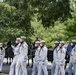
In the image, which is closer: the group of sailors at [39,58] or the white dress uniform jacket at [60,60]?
the group of sailors at [39,58]

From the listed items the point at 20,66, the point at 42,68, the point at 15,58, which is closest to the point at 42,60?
the point at 42,68

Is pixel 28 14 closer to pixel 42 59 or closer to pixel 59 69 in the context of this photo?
pixel 59 69

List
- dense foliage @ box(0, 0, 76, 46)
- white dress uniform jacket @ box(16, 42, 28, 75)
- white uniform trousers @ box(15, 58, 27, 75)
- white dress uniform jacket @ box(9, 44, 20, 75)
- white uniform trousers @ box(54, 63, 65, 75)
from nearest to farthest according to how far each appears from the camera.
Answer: white dress uniform jacket @ box(16, 42, 28, 75), white uniform trousers @ box(15, 58, 27, 75), white dress uniform jacket @ box(9, 44, 20, 75), white uniform trousers @ box(54, 63, 65, 75), dense foliage @ box(0, 0, 76, 46)

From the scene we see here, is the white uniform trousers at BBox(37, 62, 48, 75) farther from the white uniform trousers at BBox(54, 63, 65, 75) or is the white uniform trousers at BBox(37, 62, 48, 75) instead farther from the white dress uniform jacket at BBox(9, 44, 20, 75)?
the white dress uniform jacket at BBox(9, 44, 20, 75)

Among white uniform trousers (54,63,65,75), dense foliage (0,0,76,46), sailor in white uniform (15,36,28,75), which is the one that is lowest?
white uniform trousers (54,63,65,75)

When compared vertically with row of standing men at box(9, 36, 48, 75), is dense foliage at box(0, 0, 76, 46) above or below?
above

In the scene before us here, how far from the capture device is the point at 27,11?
31156 millimetres

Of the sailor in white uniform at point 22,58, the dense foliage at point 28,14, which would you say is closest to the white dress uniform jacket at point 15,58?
the sailor in white uniform at point 22,58

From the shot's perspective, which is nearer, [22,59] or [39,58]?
[22,59]

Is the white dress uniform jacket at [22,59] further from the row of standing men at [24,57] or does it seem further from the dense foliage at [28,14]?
the dense foliage at [28,14]

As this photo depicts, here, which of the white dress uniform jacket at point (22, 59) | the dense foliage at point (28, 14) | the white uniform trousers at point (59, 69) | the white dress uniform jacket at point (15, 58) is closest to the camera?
the white dress uniform jacket at point (22, 59)

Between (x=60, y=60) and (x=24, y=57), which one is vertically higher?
(x=24, y=57)

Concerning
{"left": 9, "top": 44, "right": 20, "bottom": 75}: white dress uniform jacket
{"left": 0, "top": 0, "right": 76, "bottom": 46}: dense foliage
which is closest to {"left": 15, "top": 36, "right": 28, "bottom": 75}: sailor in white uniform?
{"left": 9, "top": 44, "right": 20, "bottom": 75}: white dress uniform jacket

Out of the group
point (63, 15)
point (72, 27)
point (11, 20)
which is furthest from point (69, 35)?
point (63, 15)
